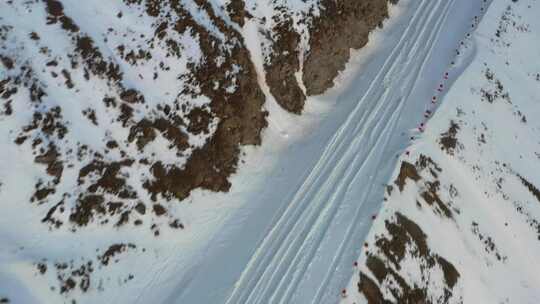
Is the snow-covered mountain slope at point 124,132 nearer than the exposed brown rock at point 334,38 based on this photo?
Yes

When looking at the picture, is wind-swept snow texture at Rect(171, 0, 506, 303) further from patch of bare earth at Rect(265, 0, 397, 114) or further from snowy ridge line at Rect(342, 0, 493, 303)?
patch of bare earth at Rect(265, 0, 397, 114)

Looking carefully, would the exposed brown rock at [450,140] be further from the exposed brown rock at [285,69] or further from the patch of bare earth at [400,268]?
the exposed brown rock at [285,69]

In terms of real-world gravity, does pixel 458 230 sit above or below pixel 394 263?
above

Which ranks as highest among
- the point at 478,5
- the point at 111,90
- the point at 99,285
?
the point at 478,5

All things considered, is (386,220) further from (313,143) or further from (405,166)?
(313,143)

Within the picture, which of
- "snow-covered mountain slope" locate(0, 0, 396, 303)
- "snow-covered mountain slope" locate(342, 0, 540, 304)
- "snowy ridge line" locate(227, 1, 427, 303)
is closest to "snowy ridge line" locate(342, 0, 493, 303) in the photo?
"snow-covered mountain slope" locate(342, 0, 540, 304)

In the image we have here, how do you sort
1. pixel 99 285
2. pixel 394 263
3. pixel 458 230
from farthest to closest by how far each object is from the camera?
pixel 458 230
pixel 394 263
pixel 99 285

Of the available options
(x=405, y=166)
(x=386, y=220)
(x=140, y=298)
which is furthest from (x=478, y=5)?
(x=140, y=298)

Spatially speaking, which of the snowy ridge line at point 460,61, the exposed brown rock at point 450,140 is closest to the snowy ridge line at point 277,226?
the exposed brown rock at point 450,140

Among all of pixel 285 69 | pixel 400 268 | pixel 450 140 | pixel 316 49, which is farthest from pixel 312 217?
pixel 316 49
